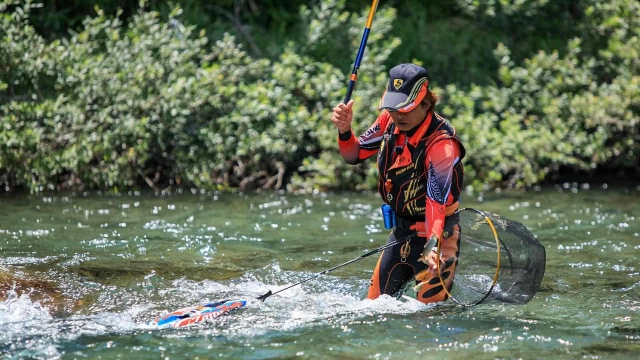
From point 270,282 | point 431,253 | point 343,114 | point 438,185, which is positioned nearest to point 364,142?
point 343,114

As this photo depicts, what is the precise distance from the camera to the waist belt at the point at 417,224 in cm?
→ 586

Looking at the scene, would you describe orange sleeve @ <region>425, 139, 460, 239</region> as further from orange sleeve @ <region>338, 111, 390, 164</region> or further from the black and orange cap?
orange sleeve @ <region>338, 111, 390, 164</region>

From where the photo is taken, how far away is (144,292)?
6.92 m

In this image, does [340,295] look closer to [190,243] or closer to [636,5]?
[190,243]

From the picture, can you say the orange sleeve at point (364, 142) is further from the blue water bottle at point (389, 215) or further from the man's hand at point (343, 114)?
the blue water bottle at point (389, 215)

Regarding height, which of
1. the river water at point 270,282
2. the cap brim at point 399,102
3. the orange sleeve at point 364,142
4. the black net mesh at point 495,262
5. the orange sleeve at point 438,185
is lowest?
the river water at point 270,282

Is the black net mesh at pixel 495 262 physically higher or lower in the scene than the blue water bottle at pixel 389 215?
lower

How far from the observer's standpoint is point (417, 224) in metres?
6.00

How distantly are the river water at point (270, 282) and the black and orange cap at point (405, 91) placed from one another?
1444mm

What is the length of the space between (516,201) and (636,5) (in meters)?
4.38

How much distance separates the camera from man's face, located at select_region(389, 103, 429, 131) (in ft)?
18.7

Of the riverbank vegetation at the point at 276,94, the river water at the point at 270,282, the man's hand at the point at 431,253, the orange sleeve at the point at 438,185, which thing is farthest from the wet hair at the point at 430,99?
the riverbank vegetation at the point at 276,94

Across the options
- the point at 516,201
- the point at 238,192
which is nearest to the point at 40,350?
the point at 238,192

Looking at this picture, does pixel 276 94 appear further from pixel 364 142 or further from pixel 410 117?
pixel 410 117
